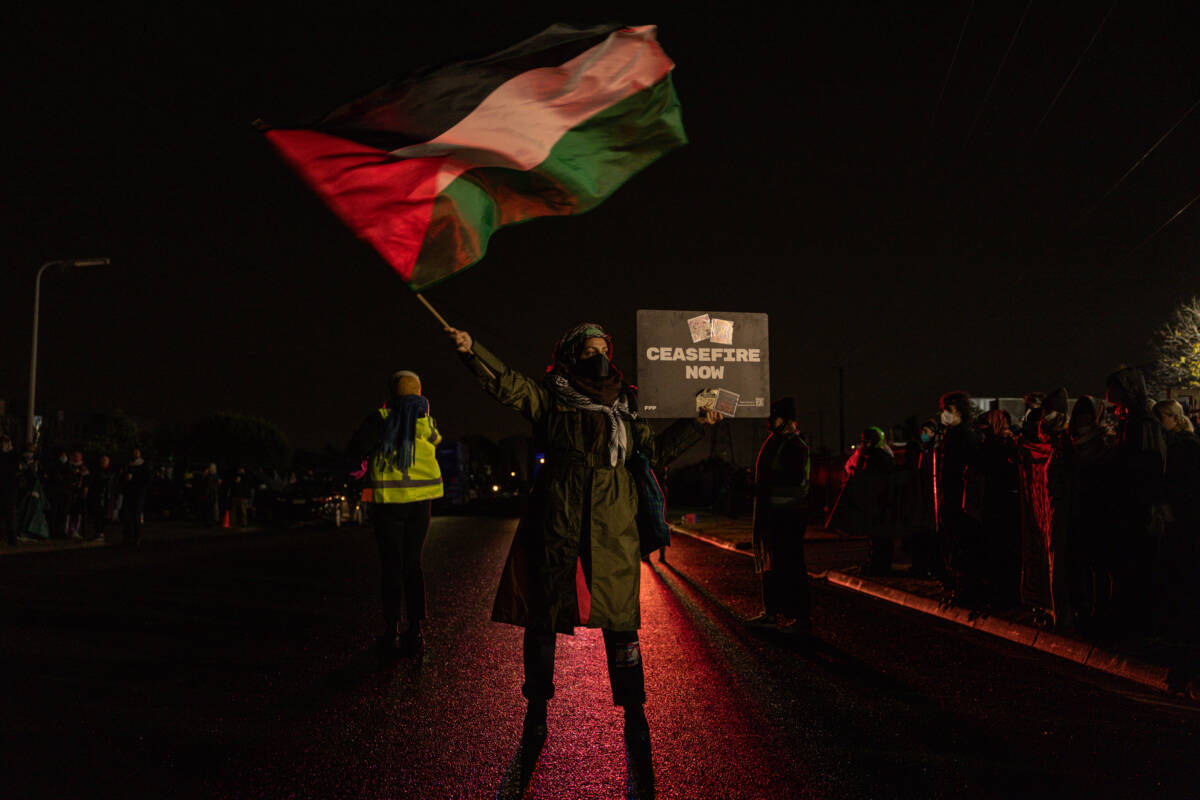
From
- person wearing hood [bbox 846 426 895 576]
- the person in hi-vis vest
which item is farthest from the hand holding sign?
person wearing hood [bbox 846 426 895 576]

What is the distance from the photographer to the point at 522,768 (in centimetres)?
378

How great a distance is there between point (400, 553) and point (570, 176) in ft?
9.77

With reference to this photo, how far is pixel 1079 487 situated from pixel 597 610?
455 cm

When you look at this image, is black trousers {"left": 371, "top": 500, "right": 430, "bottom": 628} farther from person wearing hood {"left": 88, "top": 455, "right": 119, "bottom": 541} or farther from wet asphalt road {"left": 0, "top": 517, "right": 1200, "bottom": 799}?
person wearing hood {"left": 88, "top": 455, "right": 119, "bottom": 541}

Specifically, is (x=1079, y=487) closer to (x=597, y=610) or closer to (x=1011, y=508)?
(x=1011, y=508)

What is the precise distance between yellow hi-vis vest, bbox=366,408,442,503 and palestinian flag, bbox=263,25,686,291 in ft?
6.42

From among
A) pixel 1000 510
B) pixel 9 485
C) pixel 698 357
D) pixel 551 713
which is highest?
pixel 698 357

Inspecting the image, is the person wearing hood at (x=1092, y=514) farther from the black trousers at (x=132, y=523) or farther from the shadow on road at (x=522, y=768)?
the black trousers at (x=132, y=523)

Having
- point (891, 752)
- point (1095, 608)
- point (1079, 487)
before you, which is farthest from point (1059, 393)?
point (891, 752)

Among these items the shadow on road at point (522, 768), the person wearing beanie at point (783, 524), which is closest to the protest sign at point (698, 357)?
the person wearing beanie at point (783, 524)

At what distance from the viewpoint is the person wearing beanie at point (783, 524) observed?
7.34 meters

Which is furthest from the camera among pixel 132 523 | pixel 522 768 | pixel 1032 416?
pixel 132 523

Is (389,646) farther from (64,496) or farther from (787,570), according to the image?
(64,496)

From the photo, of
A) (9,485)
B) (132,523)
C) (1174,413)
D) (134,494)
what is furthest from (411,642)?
(132,523)
